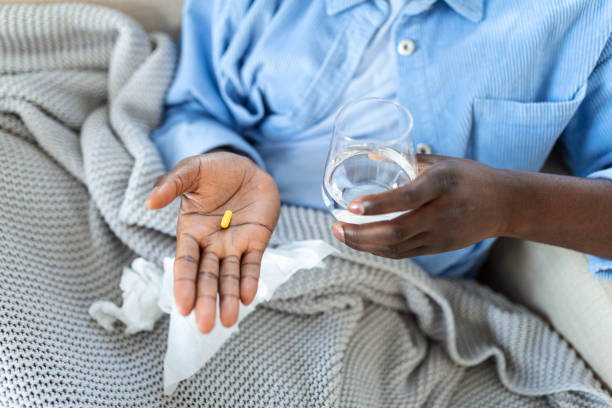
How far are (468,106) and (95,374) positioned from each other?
65 centimetres

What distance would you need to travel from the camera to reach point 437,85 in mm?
763

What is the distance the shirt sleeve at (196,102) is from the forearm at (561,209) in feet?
1.39

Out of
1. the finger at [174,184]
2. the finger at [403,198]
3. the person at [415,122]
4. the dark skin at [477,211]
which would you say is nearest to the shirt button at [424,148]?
the person at [415,122]

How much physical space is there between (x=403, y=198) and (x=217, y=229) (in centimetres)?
25

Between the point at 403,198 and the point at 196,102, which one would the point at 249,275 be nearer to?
the point at 403,198

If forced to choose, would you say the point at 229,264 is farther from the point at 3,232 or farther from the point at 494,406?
the point at 494,406

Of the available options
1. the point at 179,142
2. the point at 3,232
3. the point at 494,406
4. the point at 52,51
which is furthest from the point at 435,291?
the point at 52,51

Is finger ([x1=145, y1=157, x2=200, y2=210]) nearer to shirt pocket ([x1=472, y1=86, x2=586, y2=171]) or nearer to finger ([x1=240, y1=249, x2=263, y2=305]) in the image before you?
finger ([x1=240, y1=249, x2=263, y2=305])

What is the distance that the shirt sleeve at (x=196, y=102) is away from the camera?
0.83m

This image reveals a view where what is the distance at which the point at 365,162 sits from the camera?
2.14 ft

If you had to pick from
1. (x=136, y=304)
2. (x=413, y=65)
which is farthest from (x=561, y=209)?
(x=136, y=304)

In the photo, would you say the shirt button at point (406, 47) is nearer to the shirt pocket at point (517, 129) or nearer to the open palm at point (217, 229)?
the shirt pocket at point (517, 129)

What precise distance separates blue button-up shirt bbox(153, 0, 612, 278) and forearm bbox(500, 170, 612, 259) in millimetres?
48

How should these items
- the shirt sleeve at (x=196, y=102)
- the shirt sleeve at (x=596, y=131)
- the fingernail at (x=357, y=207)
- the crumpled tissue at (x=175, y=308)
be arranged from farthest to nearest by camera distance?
the shirt sleeve at (x=196, y=102), the shirt sleeve at (x=596, y=131), the crumpled tissue at (x=175, y=308), the fingernail at (x=357, y=207)
